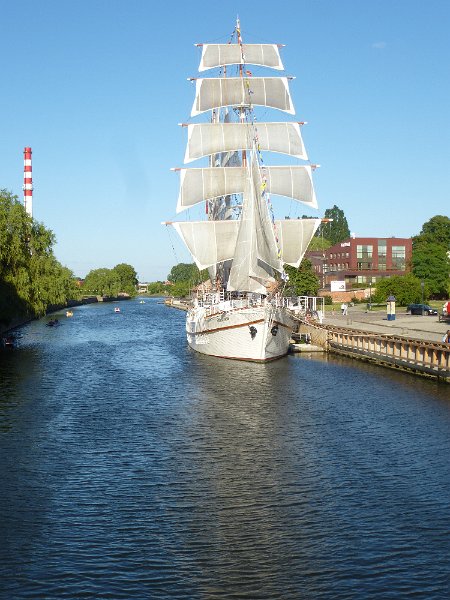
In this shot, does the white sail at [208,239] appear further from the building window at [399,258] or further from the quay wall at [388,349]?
the building window at [399,258]

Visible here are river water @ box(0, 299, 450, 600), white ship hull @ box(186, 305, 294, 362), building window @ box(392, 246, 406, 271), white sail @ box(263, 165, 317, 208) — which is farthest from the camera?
building window @ box(392, 246, 406, 271)

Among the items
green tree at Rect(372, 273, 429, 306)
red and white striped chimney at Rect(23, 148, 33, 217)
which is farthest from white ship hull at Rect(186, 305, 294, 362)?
red and white striped chimney at Rect(23, 148, 33, 217)

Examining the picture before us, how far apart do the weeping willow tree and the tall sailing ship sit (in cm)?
1535

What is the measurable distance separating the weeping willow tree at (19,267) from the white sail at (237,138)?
17844 millimetres

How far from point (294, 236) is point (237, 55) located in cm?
2296

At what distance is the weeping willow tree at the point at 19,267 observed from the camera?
241ft

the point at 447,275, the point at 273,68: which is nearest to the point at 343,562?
the point at 273,68

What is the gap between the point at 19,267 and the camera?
77.3 m

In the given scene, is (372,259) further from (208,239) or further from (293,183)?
(208,239)

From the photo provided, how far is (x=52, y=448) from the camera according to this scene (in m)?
31.3

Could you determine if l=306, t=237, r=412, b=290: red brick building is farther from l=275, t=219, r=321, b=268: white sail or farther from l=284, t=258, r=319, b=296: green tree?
l=275, t=219, r=321, b=268: white sail

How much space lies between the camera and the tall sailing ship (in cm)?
6091

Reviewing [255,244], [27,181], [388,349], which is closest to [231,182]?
[255,244]

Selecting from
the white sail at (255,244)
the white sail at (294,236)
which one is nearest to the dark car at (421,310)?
the white sail at (294,236)
